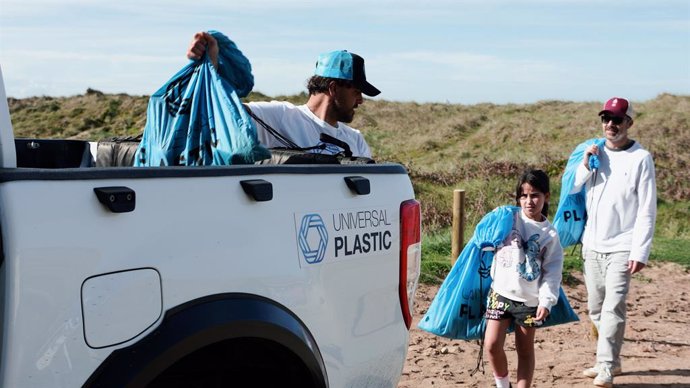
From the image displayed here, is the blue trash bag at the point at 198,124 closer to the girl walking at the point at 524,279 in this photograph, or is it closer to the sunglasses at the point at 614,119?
the girl walking at the point at 524,279

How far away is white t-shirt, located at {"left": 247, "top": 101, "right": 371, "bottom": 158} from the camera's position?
14.6 feet

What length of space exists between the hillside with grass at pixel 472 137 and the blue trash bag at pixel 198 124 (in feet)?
17.2

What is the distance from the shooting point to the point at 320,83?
4.64 m

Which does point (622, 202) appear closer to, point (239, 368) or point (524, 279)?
point (524, 279)

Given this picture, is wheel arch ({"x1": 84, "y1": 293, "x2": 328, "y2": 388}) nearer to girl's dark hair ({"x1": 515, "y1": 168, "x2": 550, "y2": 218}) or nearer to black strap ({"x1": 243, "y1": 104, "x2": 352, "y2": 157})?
black strap ({"x1": 243, "y1": 104, "x2": 352, "y2": 157})

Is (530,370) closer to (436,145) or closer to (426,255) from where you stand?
(426,255)

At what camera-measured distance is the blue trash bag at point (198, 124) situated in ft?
11.1

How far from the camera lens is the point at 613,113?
5719 millimetres

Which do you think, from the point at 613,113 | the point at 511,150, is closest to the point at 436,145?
the point at 511,150

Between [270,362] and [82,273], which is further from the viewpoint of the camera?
[270,362]

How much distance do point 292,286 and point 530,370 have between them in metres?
2.77

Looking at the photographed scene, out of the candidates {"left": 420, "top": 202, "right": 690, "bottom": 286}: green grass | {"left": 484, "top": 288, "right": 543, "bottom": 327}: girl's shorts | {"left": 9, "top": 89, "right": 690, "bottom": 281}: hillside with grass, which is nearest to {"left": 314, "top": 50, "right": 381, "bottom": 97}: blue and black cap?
{"left": 484, "top": 288, "right": 543, "bottom": 327}: girl's shorts

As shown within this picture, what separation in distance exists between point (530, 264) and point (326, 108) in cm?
144

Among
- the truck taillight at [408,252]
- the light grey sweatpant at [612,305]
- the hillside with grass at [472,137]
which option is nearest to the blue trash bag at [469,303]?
the light grey sweatpant at [612,305]
